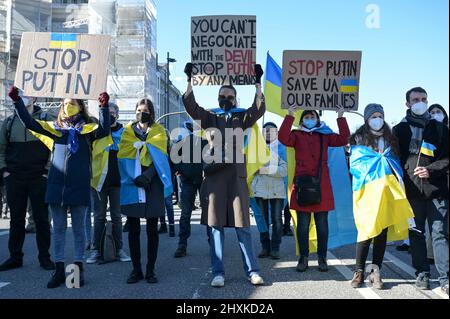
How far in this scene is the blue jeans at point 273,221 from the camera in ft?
→ 24.6

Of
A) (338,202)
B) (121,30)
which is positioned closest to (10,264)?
(338,202)

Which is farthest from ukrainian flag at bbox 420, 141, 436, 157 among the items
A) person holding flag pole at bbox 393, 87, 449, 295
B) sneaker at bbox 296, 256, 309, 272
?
sneaker at bbox 296, 256, 309, 272

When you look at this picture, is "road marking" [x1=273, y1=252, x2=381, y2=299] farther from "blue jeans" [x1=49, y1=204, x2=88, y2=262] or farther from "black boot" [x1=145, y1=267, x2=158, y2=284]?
"blue jeans" [x1=49, y1=204, x2=88, y2=262]

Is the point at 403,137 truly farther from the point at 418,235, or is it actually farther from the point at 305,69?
the point at 305,69

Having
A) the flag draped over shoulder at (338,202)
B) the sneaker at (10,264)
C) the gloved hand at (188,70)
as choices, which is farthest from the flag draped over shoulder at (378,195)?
the sneaker at (10,264)

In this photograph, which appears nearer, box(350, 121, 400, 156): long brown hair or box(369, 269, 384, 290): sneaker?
box(369, 269, 384, 290): sneaker

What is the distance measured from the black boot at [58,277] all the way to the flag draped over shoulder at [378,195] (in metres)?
3.08

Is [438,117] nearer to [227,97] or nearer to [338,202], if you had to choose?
[227,97]

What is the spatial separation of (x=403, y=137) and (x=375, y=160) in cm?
42

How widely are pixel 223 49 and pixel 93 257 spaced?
317 cm

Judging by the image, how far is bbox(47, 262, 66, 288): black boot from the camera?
5.42 metres

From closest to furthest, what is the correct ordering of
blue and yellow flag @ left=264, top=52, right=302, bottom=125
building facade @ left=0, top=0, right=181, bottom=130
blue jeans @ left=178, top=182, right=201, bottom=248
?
blue jeans @ left=178, top=182, right=201, bottom=248, blue and yellow flag @ left=264, top=52, right=302, bottom=125, building facade @ left=0, top=0, right=181, bottom=130

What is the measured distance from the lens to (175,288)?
17.7 ft
